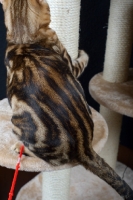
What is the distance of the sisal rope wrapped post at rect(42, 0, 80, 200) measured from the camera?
0.93m

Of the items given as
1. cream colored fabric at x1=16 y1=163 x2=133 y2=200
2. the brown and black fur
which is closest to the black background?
cream colored fabric at x1=16 y1=163 x2=133 y2=200

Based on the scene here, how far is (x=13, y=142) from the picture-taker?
2.75ft

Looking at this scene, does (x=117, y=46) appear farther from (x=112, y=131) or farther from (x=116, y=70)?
(x=112, y=131)

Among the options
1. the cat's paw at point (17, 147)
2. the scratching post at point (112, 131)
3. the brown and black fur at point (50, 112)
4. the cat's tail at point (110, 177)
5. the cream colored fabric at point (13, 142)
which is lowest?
the scratching post at point (112, 131)

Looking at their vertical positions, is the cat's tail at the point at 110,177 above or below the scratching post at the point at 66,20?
below

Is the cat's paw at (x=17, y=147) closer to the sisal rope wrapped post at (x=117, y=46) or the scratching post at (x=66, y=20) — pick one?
the scratching post at (x=66, y=20)

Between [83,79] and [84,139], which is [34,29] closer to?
[84,139]

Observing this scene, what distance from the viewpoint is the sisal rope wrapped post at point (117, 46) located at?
1.17 m

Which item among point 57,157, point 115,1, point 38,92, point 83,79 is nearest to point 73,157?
point 57,157

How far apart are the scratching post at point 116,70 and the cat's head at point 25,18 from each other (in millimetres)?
415

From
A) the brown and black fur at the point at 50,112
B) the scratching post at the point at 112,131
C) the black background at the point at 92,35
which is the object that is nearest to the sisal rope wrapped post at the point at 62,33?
the brown and black fur at the point at 50,112

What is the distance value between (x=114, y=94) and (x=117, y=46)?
0.21m

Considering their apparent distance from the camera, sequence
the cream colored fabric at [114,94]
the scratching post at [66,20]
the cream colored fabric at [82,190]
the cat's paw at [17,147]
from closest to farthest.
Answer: the cat's paw at [17,147] < the scratching post at [66,20] < the cream colored fabric at [114,94] < the cream colored fabric at [82,190]

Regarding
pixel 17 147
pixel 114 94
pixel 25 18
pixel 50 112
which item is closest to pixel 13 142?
pixel 17 147
